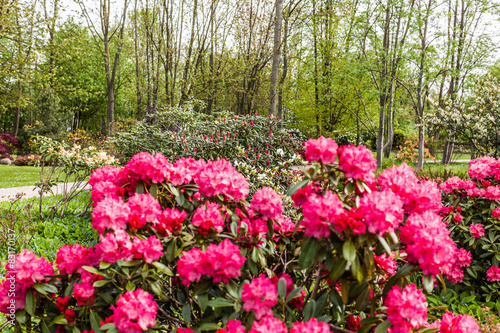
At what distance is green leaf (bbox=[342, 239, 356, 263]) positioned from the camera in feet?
3.38

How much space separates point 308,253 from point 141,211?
0.75 metres

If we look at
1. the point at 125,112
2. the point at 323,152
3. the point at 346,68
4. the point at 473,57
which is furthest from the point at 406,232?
the point at 125,112

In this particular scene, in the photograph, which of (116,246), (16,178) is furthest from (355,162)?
(16,178)

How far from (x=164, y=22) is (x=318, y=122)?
6488 mm

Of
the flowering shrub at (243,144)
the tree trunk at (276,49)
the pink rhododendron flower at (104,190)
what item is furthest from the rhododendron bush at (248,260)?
the tree trunk at (276,49)

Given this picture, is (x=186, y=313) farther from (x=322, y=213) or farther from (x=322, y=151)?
(x=322, y=151)

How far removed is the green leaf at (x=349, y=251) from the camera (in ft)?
3.38

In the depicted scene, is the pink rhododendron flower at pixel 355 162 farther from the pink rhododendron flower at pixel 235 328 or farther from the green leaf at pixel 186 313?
the green leaf at pixel 186 313

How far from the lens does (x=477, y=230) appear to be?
111 inches

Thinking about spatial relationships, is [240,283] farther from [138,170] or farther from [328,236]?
[138,170]

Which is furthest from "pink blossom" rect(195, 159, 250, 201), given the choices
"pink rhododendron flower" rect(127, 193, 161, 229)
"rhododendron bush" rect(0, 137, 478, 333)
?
"pink rhododendron flower" rect(127, 193, 161, 229)

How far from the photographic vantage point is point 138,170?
5.24 feet

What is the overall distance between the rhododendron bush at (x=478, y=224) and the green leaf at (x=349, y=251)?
87.1 inches

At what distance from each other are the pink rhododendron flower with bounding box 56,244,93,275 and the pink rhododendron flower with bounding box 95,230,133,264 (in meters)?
0.19
